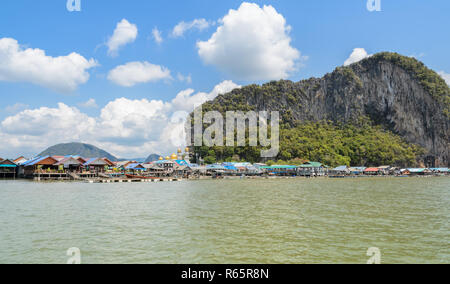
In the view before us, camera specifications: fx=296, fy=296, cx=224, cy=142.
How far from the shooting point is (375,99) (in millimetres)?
160625

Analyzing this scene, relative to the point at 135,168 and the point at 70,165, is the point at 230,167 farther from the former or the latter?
the point at 70,165

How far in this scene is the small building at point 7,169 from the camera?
74688 millimetres

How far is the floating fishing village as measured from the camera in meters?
67.0

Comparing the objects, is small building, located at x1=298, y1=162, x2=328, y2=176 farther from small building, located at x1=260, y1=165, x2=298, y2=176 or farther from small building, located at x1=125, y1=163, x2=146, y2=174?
small building, located at x1=125, y1=163, x2=146, y2=174

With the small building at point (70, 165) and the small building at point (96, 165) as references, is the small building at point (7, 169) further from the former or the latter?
the small building at point (96, 165)

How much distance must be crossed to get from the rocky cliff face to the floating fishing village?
34.5 meters

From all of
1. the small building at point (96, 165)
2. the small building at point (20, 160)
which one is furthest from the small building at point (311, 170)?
the small building at point (20, 160)

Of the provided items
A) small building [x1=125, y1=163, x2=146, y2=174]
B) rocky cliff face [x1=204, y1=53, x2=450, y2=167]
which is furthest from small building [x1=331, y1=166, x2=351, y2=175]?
small building [x1=125, y1=163, x2=146, y2=174]

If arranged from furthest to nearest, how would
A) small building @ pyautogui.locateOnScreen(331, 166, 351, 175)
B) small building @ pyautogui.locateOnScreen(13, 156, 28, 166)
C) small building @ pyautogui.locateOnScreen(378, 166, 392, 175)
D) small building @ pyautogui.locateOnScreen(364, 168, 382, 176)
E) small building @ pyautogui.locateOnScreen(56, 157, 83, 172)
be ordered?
small building @ pyautogui.locateOnScreen(378, 166, 392, 175) → small building @ pyautogui.locateOnScreen(364, 168, 382, 176) → small building @ pyautogui.locateOnScreen(331, 166, 351, 175) → small building @ pyautogui.locateOnScreen(13, 156, 28, 166) → small building @ pyautogui.locateOnScreen(56, 157, 83, 172)

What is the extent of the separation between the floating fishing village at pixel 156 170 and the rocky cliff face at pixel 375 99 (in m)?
34.5
